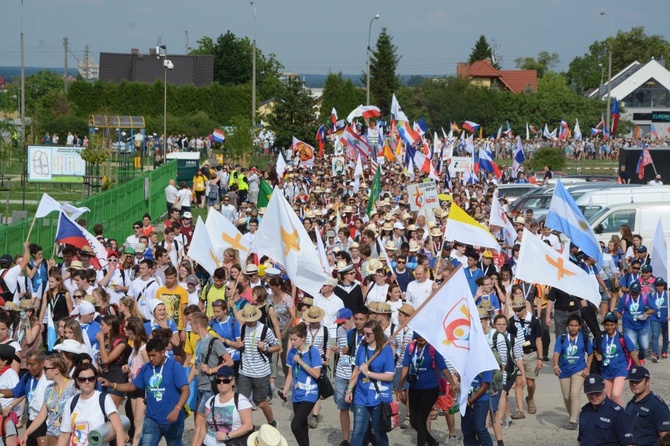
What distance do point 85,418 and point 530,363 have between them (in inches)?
244

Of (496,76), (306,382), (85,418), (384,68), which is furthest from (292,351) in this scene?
(496,76)

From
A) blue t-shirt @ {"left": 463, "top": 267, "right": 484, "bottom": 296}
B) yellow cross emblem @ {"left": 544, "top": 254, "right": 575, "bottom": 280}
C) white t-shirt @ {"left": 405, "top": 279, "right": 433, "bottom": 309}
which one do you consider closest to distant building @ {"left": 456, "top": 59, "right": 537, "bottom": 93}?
blue t-shirt @ {"left": 463, "top": 267, "right": 484, "bottom": 296}

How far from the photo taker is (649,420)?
8.34m

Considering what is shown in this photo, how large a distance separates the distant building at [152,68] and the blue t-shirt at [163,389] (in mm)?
84691

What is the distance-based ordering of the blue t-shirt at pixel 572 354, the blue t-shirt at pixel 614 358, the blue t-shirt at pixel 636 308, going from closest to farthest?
1. the blue t-shirt at pixel 614 358
2. the blue t-shirt at pixel 572 354
3. the blue t-shirt at pixel 636 308

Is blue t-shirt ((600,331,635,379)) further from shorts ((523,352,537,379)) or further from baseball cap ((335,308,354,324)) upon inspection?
baseball cap ((335,308,354,324))

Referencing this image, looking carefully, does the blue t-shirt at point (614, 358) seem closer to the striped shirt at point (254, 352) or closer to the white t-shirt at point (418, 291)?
the white t-shirt at point (418, 291)

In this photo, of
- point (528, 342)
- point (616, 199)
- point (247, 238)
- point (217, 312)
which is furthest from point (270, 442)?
point (616, 199)

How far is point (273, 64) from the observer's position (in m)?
109

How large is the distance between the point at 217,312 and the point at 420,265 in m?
3.61

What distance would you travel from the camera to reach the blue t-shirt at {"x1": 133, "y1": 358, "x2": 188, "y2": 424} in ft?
30.2

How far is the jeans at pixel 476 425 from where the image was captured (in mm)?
10141

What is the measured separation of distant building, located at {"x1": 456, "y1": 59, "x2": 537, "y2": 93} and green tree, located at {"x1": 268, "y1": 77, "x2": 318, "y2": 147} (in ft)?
141

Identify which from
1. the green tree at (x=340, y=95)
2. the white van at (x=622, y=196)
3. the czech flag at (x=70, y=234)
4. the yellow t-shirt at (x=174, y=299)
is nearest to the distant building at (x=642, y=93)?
the green tree at (x=340, y=95)
